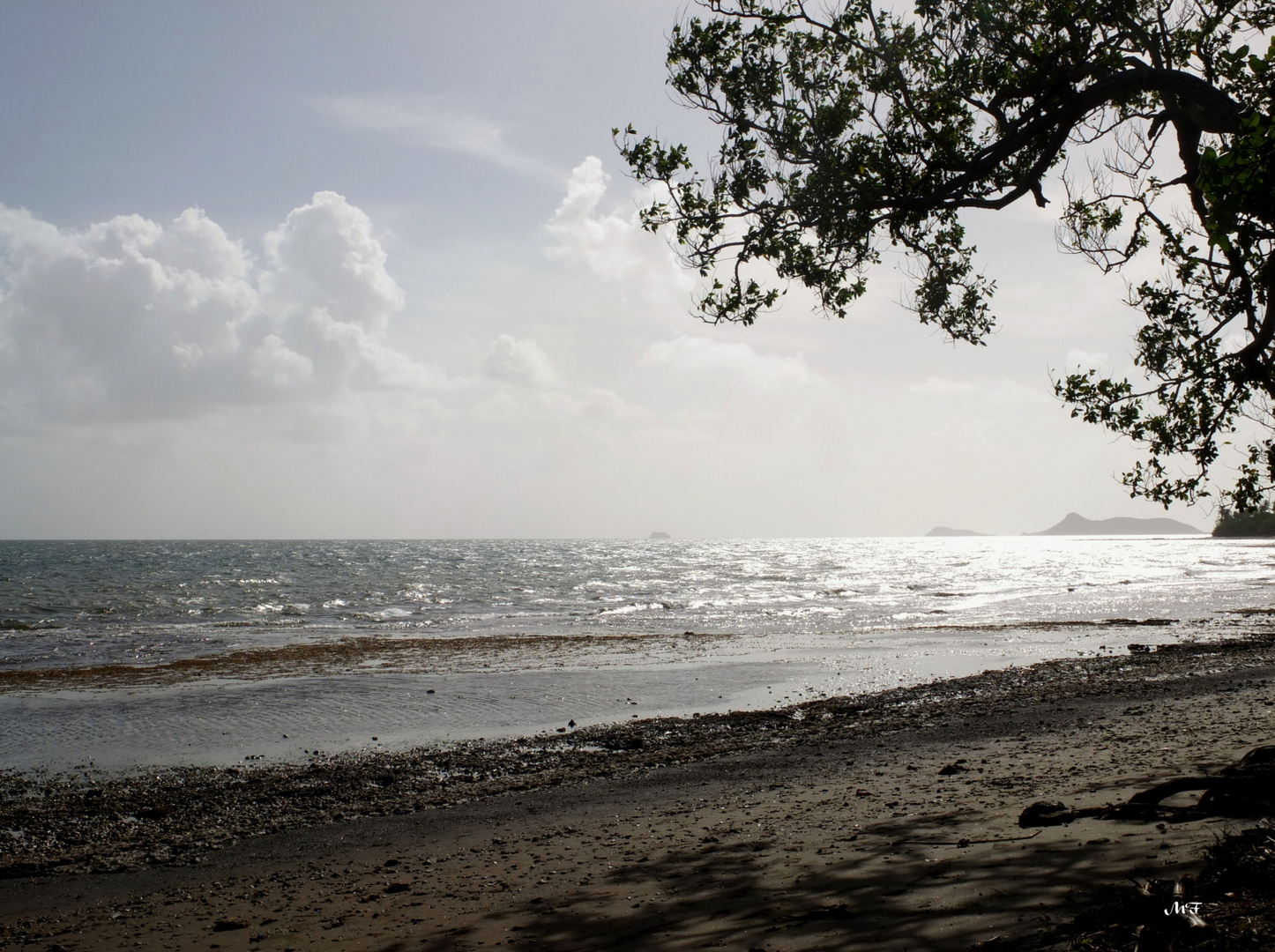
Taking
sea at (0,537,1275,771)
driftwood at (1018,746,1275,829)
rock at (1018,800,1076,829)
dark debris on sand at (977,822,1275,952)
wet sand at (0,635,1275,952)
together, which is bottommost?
sea at (0,537,1275,771)

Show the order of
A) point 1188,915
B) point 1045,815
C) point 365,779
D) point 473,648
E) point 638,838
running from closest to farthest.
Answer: point 1188,915, point 1045,815, point 638,838, point 365,779, point 473,648

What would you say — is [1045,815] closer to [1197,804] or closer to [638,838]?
[1197,804]

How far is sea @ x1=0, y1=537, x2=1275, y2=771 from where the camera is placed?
1377 cm

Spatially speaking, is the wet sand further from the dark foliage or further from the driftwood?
the dark foliage

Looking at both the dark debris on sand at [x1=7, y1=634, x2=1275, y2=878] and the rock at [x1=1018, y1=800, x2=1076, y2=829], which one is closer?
the rock at [x1=1018, y1=800, x2=1076, y2=829]

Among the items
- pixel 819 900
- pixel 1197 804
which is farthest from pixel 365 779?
pixel 1197 804

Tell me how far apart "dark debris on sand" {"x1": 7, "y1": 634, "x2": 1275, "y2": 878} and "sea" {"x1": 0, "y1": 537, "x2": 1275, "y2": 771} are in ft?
3.48

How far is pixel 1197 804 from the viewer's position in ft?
19.6

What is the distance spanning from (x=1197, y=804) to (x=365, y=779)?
8.66 meters

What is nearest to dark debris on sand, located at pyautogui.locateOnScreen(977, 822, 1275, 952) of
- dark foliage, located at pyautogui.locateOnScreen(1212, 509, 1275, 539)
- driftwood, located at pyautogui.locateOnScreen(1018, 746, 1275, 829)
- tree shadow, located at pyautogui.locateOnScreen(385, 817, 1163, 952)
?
tree shadow, located at pyautogui.locateOnScreen(385, 817, 1163, 952)

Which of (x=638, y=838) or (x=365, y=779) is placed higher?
(x=638, y=838)

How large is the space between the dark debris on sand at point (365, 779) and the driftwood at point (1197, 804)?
194 inches

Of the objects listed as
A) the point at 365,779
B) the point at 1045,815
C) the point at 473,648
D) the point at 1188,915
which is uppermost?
the point at 1188,915

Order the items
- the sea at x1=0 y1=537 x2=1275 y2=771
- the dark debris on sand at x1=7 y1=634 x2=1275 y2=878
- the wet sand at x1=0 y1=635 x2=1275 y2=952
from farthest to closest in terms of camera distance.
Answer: the sea at x1=0 y1=537 x2=1275 y2=771
the dark debris on sand at x1=7 y1=634 x2=1275 y2=878
the wet sand at x1=0 y1=635 x2=1275 y2=952
